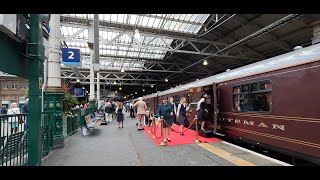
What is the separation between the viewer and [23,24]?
12.8 ft

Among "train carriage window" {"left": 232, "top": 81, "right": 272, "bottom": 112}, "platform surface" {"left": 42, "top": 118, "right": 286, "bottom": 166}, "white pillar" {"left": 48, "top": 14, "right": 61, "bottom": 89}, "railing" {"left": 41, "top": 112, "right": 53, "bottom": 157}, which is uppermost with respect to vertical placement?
"white pillar" {"left": 48, "top": 14, "right": 61, "bottom": 89}

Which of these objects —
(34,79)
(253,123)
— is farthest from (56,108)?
(253,123)

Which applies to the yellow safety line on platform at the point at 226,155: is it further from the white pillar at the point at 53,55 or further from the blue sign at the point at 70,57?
the blue sign at the point at 70,57

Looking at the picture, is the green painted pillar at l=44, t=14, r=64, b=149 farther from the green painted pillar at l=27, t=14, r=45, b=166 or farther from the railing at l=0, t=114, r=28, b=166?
the green painted pillar at l=27, t=14, r=45, b=166

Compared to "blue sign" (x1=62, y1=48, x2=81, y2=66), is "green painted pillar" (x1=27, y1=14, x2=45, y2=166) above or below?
below

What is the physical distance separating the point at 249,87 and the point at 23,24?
655 centimetres

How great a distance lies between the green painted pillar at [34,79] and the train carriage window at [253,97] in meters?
5.94

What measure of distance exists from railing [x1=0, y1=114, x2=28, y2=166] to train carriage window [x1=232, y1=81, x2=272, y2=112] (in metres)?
6.36

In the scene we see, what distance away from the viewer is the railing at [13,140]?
409 cm

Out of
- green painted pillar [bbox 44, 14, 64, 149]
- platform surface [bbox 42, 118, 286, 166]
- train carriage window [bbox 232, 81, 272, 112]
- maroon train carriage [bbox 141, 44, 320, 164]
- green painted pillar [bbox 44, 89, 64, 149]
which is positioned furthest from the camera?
green painted pillar [bbox 44, 14, 64, 149]

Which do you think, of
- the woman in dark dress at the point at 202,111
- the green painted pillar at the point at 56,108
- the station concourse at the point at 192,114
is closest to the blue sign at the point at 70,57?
the station concourse at the point at 192,114

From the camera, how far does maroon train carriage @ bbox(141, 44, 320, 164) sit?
17.6 ft

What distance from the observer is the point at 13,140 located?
181 inches

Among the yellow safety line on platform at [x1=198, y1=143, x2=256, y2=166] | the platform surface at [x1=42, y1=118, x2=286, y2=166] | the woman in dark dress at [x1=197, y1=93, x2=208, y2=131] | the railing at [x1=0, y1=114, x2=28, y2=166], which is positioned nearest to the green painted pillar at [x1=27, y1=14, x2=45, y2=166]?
the railing at [x1=0, y1=114, x2=28, y2=166]
